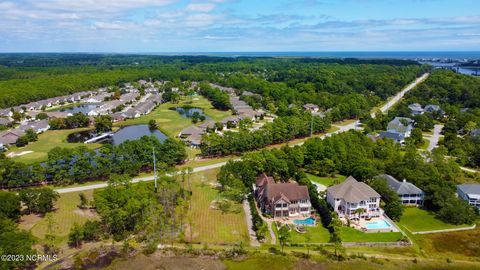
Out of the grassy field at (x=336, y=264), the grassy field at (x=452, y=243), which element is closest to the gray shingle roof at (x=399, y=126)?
the grassy field at (x=452, y=243)

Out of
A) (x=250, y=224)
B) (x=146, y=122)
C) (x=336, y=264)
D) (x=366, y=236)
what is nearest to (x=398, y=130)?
(x=366, y=236)

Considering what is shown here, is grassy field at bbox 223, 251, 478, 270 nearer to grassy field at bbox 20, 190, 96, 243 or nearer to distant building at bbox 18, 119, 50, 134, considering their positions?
grassy field at bbox 20, 190, 96, 243

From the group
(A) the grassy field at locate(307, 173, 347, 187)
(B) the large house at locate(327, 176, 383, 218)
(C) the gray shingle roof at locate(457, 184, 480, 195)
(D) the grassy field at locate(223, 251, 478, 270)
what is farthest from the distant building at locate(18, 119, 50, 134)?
(C) the gray shingle roof at locate(457, 184, 480, 195)

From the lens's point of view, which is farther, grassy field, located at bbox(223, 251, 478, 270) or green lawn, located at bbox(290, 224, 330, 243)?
green lawn, located at bbox(290, 224, 330, 243)

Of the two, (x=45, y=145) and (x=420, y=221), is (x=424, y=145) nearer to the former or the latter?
(x=420, y=221)

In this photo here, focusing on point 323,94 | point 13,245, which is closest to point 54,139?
point 13,245

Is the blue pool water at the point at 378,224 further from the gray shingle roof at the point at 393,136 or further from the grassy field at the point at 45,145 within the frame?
the grassy field at the point at 45,145
